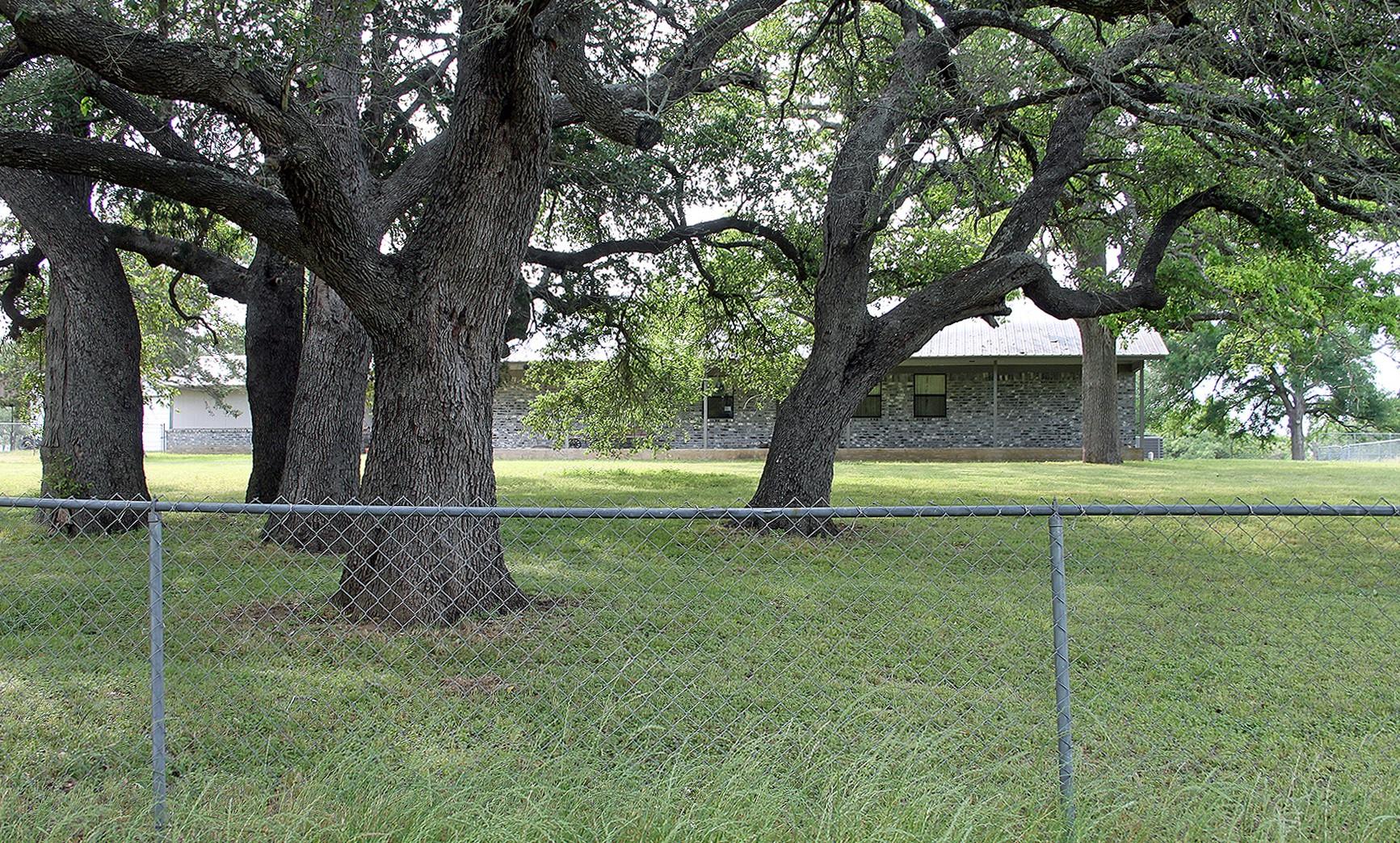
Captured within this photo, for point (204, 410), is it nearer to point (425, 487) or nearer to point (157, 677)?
point (425, 487)

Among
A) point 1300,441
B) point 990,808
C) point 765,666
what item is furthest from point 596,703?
point 1300,441

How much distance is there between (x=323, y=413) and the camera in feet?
31.2

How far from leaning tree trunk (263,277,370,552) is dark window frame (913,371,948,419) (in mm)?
21285

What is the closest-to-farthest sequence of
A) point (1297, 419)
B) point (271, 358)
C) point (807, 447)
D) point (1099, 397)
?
point (807, 447)
point (271, 358)
point (1099, 397)
point (1297, 419)

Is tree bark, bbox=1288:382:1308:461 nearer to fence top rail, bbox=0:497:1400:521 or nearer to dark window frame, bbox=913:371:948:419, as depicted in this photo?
dark window frame, bbox=913:371:948:419

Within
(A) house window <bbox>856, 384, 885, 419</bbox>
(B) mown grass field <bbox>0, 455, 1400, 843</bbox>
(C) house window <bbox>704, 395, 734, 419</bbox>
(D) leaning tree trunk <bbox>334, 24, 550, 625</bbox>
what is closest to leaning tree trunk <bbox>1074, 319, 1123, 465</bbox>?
(A) house window <bbox>856, 384, 885, 419</bbox>

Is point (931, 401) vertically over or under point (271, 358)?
under

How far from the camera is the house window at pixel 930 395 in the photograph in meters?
28.3

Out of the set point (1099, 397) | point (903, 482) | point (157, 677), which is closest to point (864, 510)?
point (157, 677)

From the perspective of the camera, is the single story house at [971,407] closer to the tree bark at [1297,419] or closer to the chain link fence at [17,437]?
the tree bark at [1297,419]

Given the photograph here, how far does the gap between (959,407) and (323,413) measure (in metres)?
22.0

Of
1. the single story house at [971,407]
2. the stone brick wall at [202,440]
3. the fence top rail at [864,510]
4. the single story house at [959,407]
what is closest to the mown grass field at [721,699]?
the fence top rail at [864,510]

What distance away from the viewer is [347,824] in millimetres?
3123

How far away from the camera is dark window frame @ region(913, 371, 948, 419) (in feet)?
92.6
